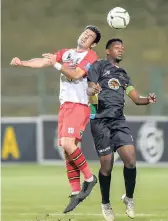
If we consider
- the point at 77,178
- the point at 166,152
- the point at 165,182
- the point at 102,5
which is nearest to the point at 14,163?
the point at 166,152

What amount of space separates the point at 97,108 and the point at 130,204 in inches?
44.4

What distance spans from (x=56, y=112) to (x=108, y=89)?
15.4m

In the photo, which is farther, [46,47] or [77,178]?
[46,47]

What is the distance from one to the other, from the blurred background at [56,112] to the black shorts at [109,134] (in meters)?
0.86

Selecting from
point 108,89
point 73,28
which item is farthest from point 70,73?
point 73,28

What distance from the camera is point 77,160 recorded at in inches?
401

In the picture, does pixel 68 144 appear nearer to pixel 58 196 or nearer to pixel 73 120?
pixel 73 120

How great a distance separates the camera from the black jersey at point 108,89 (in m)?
9.24

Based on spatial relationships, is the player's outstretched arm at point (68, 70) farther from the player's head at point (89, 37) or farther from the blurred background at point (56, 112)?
the blurred background at point (56, 112)

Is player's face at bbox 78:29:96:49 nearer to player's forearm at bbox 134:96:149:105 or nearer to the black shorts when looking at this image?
player's forearm at bbox 134:96:149:105

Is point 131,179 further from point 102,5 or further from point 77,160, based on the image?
point 102,5

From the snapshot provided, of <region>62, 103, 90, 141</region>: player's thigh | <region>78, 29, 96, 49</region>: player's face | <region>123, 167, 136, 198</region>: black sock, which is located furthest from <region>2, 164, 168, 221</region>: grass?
<region>78, 29, 96, 49</region>: player's face

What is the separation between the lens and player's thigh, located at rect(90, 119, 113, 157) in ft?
30.1

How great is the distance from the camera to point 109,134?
30.4ft
